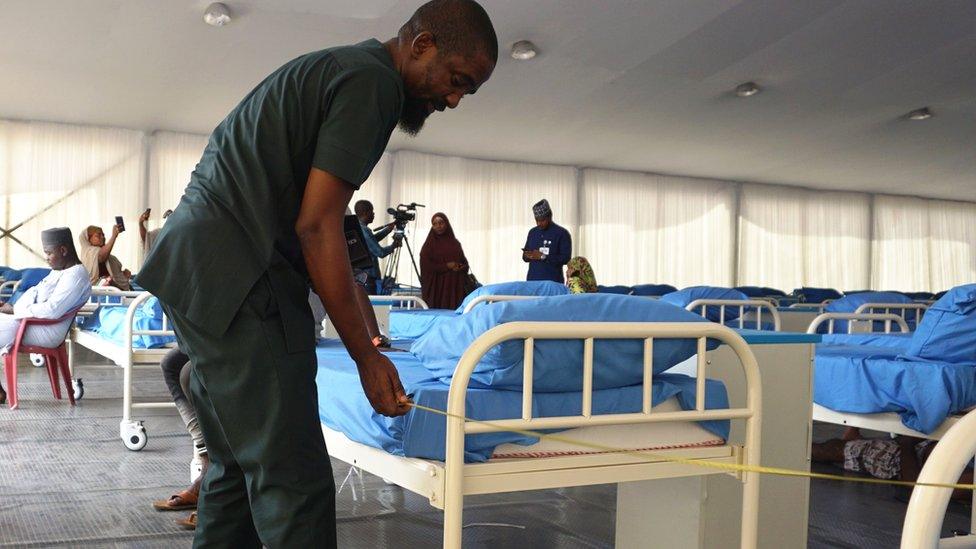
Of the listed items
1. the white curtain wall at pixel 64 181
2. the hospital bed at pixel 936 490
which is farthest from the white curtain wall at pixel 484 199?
the hospital bed at pixel 936 490

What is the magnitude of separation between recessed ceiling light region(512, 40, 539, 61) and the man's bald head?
6.85m

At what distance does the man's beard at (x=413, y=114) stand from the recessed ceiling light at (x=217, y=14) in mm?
6152

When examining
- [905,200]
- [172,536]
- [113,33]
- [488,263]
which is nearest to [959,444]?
[172,536]

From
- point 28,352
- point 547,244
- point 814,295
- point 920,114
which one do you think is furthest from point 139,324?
point 920,114

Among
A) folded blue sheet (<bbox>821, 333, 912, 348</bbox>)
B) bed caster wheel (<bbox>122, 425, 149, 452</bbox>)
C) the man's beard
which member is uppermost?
the man's beard

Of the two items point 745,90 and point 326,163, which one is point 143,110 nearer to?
point 745,90

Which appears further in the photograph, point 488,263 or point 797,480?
point 488,263

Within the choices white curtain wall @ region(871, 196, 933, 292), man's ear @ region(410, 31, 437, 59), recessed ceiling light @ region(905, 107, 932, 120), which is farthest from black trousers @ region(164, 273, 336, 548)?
white curtain wall @ region(871, 196, 933, 292)

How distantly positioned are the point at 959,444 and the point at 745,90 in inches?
363

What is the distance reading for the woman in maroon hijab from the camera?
6871 millimetres

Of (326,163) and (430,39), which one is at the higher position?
(430,39)

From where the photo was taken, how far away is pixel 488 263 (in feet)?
42.7

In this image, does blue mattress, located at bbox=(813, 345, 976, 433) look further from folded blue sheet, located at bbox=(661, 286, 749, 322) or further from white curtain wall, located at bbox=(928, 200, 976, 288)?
white curtain wall, located at bbox=(928, 200, 976, 288)

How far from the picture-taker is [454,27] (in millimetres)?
1312
